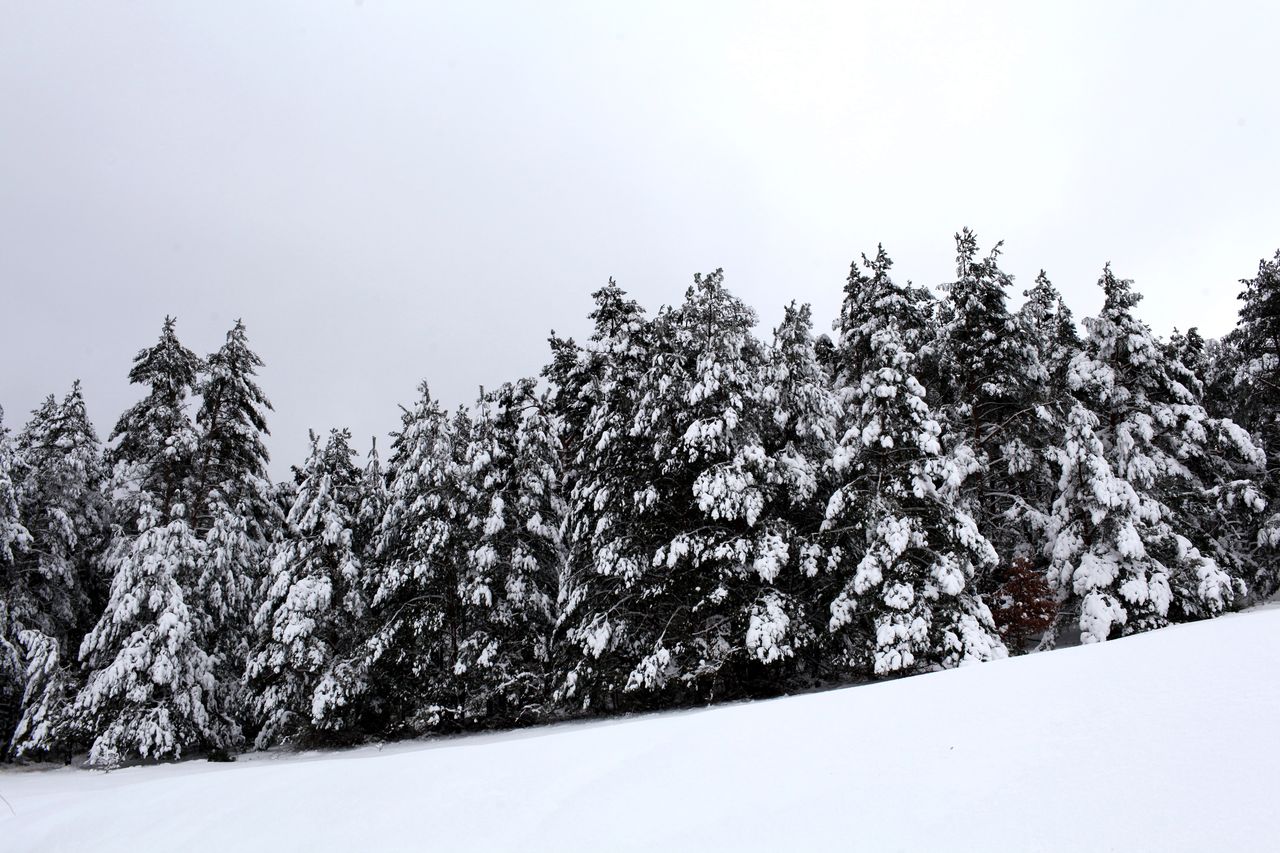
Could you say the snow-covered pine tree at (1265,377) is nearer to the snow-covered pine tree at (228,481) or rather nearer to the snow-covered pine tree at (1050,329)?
the snow-covered pine tree at (1050,329)

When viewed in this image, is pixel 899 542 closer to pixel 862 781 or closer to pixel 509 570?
pixel 509 570

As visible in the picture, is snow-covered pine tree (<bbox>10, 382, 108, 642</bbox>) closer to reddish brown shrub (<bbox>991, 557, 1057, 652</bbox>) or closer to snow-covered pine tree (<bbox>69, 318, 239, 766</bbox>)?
snow-covered pine tree (<bbox>69, 318, 239, 766</bbox>)

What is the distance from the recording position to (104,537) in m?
26.5

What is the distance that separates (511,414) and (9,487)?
49.4 ft

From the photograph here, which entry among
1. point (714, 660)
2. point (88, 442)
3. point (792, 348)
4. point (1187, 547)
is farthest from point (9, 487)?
point (1187, 547)

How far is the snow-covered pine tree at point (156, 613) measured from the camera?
19.0 meters

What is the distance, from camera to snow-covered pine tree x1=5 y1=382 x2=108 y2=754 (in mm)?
21672

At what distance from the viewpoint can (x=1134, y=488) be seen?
1912 centimetres

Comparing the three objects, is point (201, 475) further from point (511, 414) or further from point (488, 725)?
point (488, 725)

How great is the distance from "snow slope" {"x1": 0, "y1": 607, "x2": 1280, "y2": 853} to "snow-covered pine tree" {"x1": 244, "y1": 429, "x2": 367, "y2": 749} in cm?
1207

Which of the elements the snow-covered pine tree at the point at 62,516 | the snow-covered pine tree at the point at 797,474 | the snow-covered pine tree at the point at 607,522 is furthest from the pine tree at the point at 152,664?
the snow-covered pine tree at the point at 797,474

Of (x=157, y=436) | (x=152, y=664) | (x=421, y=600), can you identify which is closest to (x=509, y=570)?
(x=421, y=600)

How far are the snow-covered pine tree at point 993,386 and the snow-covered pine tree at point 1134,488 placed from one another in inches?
56.2

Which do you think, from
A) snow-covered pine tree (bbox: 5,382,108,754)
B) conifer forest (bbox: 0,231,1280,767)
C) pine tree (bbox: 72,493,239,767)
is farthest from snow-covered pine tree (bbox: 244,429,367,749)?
snow-covered pine tree (bbox: 5,382,108,754)
